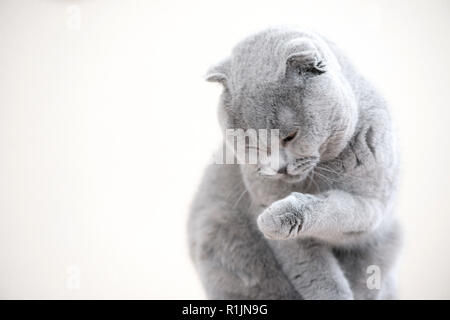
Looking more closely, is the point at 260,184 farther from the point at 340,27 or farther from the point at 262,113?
the point at 340,27

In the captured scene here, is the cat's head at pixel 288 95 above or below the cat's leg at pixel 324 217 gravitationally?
above

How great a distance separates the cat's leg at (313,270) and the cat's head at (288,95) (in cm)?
19

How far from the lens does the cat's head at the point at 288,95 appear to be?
2.83ft

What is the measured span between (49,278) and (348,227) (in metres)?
0.89

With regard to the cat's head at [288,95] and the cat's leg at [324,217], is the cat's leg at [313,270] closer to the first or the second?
the cat's leg at [324,217]

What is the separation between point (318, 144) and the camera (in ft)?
2.97

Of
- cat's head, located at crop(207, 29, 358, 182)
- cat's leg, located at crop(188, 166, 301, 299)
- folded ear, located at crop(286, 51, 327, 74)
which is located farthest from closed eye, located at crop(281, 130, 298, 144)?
cat's leg, located at crop(188, 166, 301, 299)

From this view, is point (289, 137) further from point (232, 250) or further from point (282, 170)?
point (232, 250)

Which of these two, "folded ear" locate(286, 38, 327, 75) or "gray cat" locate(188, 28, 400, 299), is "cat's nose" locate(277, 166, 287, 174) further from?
"folded ear" locate(286, 38, 327, 75)

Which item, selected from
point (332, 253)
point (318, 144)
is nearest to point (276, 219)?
point (318, 144)

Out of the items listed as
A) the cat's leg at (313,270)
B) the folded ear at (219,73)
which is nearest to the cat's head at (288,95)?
the folded ear at (219,73)

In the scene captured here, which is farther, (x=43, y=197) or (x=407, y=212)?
(x=43, y=197)

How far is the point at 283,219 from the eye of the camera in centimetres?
83
